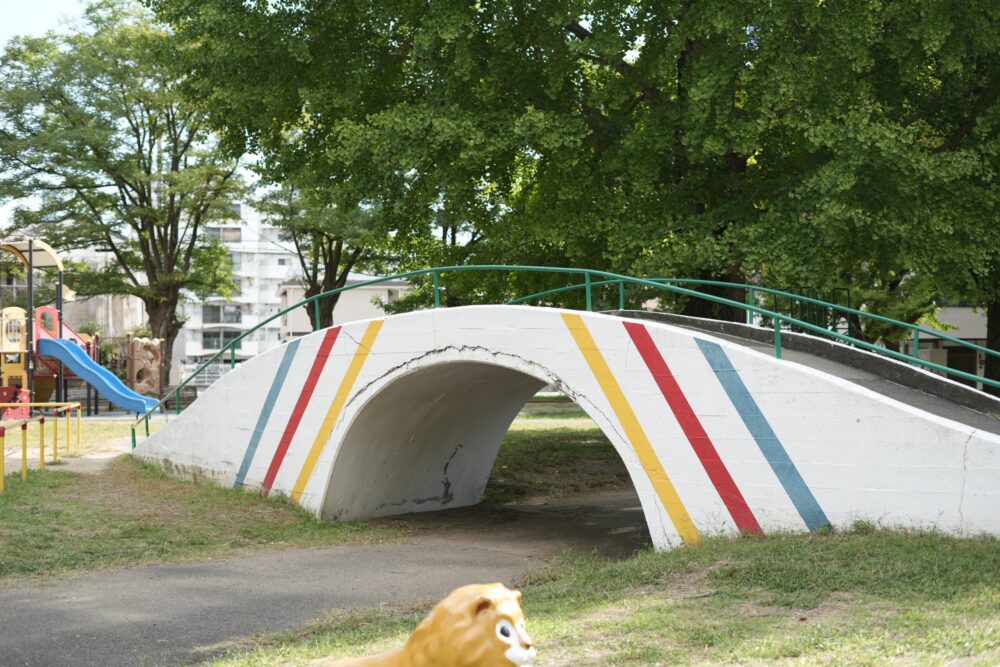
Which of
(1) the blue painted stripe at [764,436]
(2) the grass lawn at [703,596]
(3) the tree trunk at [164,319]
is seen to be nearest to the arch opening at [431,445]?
(2) the grass lawn at [703,596]

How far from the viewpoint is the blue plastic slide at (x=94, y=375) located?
26.0 m

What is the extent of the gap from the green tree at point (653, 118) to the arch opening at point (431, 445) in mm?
2991

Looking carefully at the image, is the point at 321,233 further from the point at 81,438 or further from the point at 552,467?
the point at 552,467

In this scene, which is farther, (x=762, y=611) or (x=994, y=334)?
(x=994, y=334)

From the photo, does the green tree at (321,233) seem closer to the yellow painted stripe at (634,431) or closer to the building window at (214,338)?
the yellow painted stripe at (634,431)

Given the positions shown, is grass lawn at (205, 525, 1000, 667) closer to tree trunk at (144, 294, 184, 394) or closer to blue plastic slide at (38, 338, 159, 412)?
blue plastic slide at (38, 338, 159, 412)

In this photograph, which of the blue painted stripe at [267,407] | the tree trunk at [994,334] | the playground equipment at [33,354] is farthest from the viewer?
the playground equipment at [33,354]

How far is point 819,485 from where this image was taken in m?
Answer: 9.30

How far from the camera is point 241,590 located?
9.73m

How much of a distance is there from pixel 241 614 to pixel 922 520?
19.3ft

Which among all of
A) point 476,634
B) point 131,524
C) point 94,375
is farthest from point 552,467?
point 476,634

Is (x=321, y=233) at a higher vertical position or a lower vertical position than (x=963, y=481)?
higher

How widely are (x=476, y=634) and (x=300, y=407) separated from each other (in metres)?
10.7

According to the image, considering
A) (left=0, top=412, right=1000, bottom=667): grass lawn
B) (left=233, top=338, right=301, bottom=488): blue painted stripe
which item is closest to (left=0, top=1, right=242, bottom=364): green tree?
(left=233, top=338, right=301, bottom=488): blue painted stripe
